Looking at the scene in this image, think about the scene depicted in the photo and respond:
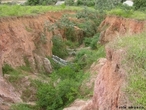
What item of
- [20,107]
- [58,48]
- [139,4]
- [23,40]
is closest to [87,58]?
[58,48]

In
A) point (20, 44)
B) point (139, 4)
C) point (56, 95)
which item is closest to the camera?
point (56, 95)

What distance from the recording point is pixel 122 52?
869cm

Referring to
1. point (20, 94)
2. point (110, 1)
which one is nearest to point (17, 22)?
point (20, 94)

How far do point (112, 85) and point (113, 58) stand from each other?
87cm

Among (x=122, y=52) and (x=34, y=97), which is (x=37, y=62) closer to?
(x=34, y=97)

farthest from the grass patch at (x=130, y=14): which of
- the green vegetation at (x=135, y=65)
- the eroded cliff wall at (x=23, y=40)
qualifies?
the green vegetation at (x=135, y=65)

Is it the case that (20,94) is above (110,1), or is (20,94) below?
below

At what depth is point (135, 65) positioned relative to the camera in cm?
786

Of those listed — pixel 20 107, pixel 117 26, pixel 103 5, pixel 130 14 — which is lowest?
pixel 20 107

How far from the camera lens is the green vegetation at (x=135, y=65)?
22.6 ft

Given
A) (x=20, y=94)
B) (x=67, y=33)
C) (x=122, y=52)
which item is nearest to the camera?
(x=122, y=52)

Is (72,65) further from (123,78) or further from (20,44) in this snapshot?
(123,78)

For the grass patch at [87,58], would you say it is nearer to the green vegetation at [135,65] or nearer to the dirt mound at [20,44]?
the dirt mound at [20,44]

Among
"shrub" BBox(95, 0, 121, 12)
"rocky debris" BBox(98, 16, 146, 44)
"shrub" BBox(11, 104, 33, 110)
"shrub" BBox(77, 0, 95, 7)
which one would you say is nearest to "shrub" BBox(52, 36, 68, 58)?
"rocky debris" BBox(98, 16, 146, 44)
